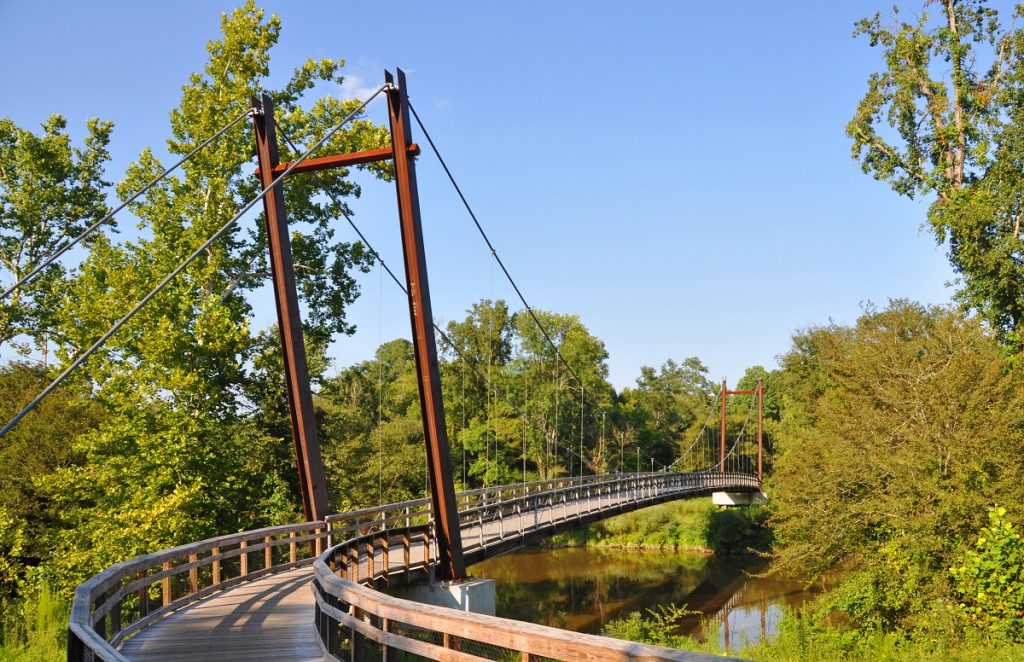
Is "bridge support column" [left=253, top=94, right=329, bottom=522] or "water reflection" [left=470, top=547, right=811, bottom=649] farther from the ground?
"bridge support column" [left=253, top=94, right=329, bottom=522]

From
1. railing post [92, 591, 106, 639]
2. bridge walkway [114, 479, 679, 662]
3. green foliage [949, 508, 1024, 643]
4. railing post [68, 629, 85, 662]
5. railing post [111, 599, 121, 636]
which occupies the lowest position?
green foliage [949, 508, 1024, 643]

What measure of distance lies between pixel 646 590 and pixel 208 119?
22084 millimetres

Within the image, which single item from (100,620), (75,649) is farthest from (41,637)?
(75,649)

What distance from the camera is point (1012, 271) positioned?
2189 centimetres

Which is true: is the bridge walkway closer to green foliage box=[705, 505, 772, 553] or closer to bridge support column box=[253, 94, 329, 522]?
bridge support column box=[253, 94, 329, 522]

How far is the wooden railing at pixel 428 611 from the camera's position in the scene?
355cm

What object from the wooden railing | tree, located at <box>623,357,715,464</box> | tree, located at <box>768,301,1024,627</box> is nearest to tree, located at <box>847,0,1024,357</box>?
tree, located at <box>768,301,1024,627</box>

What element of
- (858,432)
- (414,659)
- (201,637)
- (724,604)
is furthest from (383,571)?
(724,604)

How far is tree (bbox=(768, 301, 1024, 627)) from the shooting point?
17562 mm

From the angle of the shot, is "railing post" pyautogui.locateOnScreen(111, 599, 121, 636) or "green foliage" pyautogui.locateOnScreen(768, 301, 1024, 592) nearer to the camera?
"railing post" pyautogui.locateOnScreen(111, 599, 121, 636)

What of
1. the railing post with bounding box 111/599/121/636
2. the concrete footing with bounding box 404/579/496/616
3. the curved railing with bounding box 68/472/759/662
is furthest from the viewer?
the concrete footing with bounding box 404/579/496/616

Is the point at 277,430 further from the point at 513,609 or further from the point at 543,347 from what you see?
the point at 543,347

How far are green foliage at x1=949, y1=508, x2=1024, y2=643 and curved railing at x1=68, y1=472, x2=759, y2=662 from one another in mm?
9014

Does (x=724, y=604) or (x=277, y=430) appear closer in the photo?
(x=277, y=430)
